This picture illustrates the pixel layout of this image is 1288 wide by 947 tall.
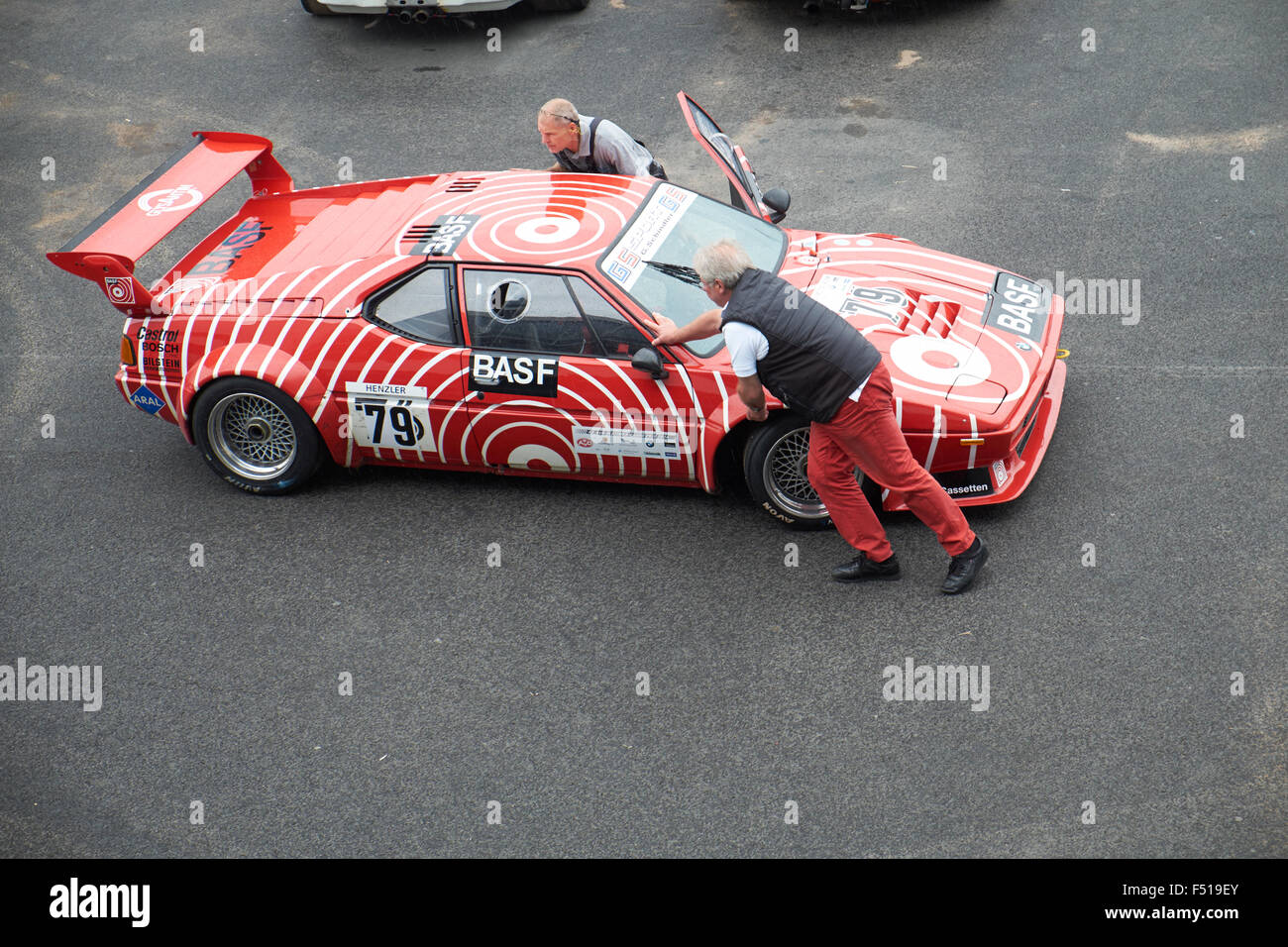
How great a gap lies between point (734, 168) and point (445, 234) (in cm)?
163

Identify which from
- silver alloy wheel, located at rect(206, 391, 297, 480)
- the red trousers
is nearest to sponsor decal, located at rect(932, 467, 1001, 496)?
the red trousers

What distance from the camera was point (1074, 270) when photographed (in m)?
7.54

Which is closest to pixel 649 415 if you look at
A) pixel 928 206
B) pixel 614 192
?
pixel 614 192

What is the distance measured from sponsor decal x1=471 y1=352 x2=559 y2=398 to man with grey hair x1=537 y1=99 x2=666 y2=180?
5.29 feet

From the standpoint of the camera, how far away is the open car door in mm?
6293

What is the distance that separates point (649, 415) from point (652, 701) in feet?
4.58

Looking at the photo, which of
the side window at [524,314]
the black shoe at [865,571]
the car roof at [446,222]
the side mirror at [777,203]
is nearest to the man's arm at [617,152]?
the car roof at [446,222]

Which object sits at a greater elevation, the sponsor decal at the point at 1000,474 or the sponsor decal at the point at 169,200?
the sponsor decal at the point at 169,200

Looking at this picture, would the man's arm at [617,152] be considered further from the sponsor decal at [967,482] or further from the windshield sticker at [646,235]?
the sponsor decal at [967,482]

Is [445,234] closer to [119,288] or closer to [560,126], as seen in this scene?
[560,126]

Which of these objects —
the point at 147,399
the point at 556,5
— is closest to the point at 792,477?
the point at 147,399

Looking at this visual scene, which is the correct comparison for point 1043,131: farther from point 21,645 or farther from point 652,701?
point 21,645

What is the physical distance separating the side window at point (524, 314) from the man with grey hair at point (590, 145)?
1.33 m

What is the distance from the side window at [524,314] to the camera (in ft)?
18.5
